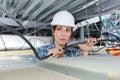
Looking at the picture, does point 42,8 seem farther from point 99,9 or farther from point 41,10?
point 99,9

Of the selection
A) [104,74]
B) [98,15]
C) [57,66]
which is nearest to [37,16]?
[98,15]

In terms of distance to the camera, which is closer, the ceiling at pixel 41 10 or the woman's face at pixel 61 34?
the woman's face at pixel 61 34

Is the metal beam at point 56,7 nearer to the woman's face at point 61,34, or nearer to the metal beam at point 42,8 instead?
the metal beam at point 42,8

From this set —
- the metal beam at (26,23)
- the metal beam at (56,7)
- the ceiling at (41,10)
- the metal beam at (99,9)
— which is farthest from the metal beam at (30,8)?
the metal beam at (99,9)

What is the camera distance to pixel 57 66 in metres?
0.47

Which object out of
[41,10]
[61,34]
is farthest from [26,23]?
[61,34]

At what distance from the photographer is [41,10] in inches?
81.7

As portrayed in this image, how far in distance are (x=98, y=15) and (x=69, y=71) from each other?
1.98 metres

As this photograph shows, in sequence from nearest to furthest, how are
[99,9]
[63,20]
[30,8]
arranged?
[63,20]
[30,8]
[99,9]

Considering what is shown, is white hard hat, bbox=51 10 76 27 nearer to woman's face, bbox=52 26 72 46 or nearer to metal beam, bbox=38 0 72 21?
woman's face, bbox=52 26 72 46

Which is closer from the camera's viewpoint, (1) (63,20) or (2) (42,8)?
(1) (63,20)

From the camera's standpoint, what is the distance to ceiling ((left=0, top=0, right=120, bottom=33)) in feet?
6.44

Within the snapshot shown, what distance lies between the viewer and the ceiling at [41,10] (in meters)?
1.96

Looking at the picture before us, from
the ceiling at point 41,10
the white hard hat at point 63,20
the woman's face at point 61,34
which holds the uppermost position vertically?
the ceiling at point 41,10
